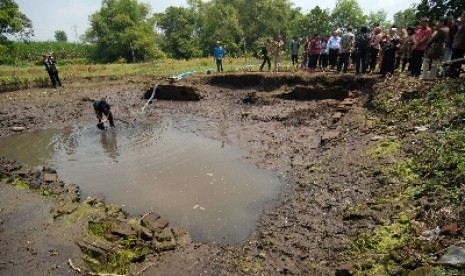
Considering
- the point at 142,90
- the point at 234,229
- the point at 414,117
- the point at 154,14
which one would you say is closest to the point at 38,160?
the point at 234,229

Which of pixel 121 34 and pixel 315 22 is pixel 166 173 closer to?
pixel 121 34

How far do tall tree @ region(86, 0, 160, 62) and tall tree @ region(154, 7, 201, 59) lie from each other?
3659 mm

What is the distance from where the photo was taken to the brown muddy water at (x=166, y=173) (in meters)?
6.73

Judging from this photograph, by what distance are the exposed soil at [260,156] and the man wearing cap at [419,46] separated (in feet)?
4.84

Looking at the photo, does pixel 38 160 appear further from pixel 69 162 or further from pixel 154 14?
pixel 154 14

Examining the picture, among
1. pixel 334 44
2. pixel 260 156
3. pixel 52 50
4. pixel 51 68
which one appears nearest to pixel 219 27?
pixel 52 50

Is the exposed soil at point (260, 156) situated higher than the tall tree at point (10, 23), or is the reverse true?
the tall tree at point (10, 23)

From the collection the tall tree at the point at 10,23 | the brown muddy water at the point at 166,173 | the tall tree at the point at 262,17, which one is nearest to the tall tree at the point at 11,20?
the tall tree at the point at 10,23

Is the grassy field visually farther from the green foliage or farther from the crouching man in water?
the green foliage

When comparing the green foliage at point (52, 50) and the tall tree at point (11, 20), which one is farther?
the green foliage at point (52, 50)

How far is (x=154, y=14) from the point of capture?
59156 millimetres

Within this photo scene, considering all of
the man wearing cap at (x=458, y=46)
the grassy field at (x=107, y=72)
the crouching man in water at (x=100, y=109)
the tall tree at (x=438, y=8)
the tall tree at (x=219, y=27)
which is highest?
the tall tree at (x=219, y=27)

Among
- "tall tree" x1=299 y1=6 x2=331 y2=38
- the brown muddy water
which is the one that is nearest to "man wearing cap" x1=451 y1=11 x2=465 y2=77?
the brown muddy water

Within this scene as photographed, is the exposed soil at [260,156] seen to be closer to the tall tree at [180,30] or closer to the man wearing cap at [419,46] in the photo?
the man wearing cap at [419,46]
